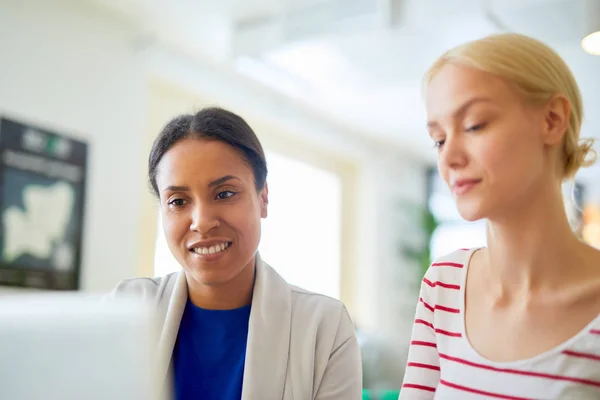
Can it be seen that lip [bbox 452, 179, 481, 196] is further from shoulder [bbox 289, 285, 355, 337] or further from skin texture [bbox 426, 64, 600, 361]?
shoulder [bbox 289, 285, 355, 337]

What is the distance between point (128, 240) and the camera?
3799mm

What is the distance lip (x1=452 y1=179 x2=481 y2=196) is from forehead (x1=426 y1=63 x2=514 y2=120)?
0.09m

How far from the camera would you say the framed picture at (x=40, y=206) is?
3.16 meters

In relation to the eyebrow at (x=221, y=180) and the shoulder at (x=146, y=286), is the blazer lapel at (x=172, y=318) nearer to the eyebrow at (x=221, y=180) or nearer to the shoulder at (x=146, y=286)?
the shoulder at (x=146, y=286)

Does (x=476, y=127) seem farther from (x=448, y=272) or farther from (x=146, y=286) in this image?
(x=146, y=286)

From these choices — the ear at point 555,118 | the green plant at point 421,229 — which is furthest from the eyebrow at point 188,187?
the green plant at point 421,229

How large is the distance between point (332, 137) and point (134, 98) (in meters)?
2.30

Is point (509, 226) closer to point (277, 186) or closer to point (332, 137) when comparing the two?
point (277, 186)

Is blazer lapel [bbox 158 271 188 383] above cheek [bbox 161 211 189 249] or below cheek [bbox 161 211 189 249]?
below

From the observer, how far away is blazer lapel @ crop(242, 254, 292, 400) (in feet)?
3.45

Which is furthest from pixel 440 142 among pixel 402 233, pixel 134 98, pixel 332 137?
pixel 402 233

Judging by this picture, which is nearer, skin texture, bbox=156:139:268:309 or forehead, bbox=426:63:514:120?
forehead, bbox=426:63:514:120

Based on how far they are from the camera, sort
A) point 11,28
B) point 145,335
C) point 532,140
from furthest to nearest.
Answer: point 11,28
point 532,140
point 145,335

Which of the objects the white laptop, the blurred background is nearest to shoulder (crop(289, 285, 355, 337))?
the white laptop
